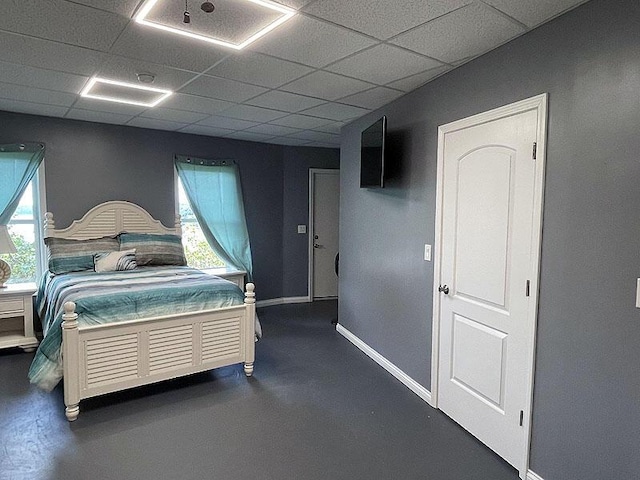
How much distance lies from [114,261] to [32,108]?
167 centimetres

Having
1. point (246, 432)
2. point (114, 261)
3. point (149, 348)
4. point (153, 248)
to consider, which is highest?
point (153, 248)

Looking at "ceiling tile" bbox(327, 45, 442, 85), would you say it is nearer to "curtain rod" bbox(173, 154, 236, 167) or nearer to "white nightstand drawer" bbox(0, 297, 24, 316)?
"curtain rod" bbox(173, 154, 236, 167)

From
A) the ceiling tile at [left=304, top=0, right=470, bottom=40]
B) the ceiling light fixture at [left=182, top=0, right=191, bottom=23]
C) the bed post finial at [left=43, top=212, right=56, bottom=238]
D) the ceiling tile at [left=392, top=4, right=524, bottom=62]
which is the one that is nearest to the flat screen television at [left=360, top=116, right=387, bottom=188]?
the ceiling tile at [left=392, top=4, right=524, bottom=62]

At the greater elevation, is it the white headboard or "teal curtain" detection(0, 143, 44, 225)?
"teal curtain" detection(0, 143, 44, 225)

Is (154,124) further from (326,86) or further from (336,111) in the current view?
(326,86)

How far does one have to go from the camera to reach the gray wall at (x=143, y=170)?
4297 mm

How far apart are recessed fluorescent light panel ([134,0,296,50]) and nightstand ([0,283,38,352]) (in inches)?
122

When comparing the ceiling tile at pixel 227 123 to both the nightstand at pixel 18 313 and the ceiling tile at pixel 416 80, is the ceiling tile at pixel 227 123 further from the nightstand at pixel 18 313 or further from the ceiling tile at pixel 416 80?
the nightstand at pixel 18 313

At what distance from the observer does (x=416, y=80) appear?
9.58 ft

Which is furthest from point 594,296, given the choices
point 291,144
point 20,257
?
point 20,257

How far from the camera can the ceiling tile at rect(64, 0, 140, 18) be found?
181cm

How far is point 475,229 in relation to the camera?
2539 millimetres

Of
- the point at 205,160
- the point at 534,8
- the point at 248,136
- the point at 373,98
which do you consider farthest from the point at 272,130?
the point at 534,8

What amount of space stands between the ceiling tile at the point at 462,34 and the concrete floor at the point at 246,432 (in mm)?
2393
